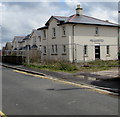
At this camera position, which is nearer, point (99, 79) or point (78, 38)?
point (99, 79)

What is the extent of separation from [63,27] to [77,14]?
13.1ft

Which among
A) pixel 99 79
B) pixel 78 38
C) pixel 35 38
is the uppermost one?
pixel 35 38

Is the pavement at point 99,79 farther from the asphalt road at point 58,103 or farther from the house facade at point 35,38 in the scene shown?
the house facade at point 35,38

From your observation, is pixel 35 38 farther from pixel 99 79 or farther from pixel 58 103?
pixel 58 103

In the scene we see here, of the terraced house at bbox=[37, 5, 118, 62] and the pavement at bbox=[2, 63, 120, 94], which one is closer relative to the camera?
the pavement at bbox=[2, 63, 120, 94]

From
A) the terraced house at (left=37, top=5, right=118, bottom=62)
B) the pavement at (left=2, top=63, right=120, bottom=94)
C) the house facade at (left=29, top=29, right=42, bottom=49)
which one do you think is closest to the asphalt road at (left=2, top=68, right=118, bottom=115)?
the pavement at (left=2, top=63, right=120, bottom=94)

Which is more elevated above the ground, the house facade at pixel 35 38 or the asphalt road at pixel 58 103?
the house facade at pixel 35 38

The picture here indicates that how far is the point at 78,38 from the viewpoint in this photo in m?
25.7

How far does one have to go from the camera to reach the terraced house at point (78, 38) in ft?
82.3

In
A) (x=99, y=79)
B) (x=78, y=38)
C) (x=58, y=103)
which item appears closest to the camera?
(x=58, y=103)

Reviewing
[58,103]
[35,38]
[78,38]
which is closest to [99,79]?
[58,103]

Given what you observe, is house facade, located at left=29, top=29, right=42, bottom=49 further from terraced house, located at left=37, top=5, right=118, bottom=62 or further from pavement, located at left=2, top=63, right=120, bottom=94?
pavement, located at left=2, top=63, right=120, bottom=94

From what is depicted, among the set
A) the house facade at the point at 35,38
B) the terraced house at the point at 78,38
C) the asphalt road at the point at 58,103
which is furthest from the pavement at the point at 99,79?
the house facade at the point at 35,38

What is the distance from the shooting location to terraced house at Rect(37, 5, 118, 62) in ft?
82.3
